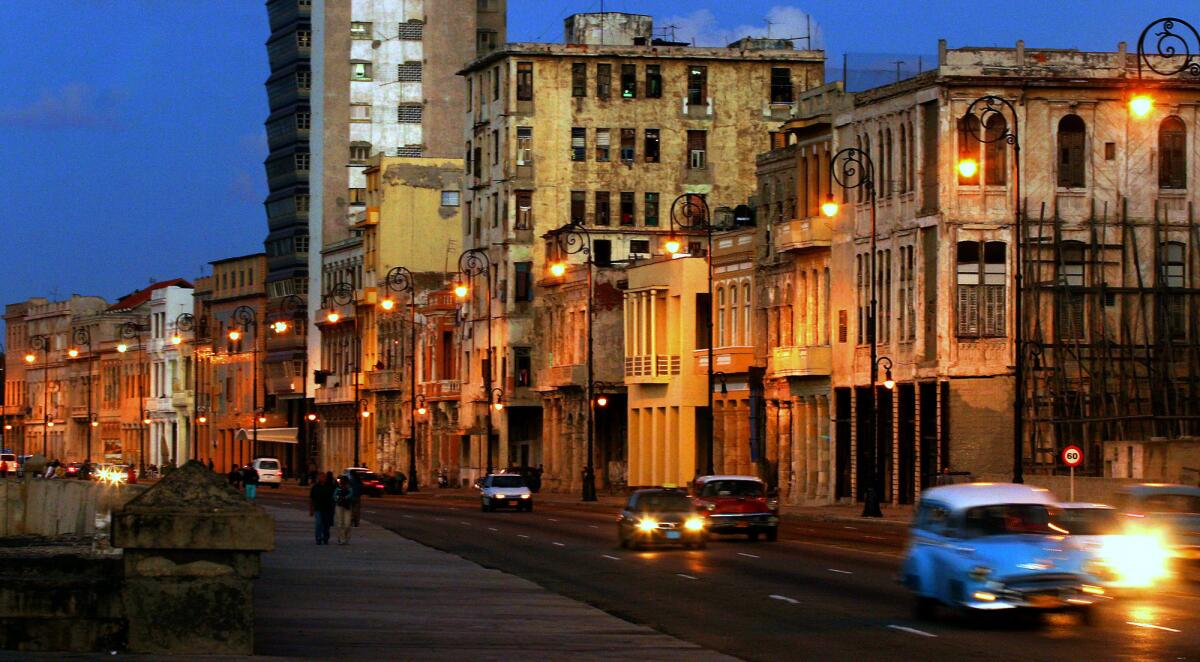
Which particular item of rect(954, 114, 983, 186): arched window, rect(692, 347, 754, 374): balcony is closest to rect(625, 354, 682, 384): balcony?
rect(692, 347, 754, 374): balcony

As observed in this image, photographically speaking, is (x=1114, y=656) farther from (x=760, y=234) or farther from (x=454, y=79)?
(x=454, y=79)

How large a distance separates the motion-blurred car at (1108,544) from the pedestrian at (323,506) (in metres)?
22.0

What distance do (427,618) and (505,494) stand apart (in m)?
49.8

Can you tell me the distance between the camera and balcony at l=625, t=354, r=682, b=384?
94.0m

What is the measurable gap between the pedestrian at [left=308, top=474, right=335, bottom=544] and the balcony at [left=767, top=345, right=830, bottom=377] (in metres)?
31.7

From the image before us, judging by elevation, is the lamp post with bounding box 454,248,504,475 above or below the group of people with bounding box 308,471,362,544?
above

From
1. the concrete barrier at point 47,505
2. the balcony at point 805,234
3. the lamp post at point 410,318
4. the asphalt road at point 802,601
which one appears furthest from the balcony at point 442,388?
the concrete barrier at point 47,505

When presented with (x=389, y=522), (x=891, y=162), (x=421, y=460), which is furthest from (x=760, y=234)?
(x=421, y=460)

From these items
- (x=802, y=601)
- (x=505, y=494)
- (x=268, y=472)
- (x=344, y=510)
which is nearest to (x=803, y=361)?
(x=505, y=494)

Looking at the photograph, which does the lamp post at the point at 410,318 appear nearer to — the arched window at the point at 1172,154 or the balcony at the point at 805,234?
the balcony at the point at 805,234

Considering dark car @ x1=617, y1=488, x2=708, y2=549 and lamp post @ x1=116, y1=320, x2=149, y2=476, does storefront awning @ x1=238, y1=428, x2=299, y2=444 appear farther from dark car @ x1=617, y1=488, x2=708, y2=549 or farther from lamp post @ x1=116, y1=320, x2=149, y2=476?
dark car @ x1=617, y1=488, x2=708, y2=549

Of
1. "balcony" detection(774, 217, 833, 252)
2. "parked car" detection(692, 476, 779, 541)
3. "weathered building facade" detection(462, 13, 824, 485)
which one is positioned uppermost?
"weathered building facade" detection(462, 13, 824, 485)

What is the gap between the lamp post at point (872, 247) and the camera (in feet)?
211

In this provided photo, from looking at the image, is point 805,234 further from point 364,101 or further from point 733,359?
point 364,101
